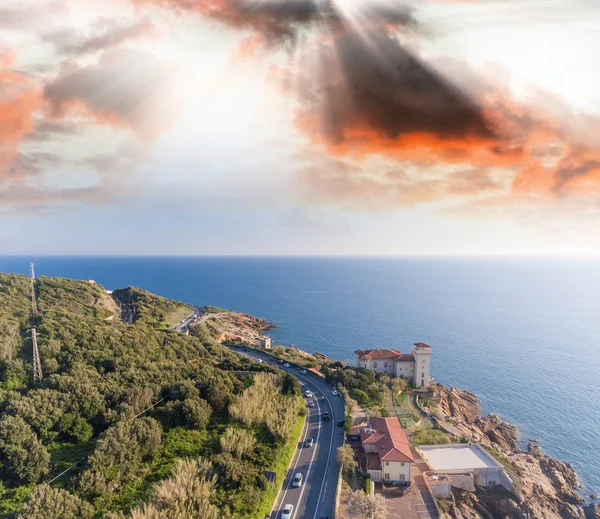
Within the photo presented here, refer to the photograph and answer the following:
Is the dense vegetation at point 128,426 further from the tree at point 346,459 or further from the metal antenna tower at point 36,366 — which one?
the tree at point 346,459

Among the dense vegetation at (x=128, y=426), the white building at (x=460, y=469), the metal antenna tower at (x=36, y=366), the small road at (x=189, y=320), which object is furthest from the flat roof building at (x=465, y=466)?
the small road at (x=189, y=320)

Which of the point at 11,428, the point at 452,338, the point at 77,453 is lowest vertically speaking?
the point at 452,338

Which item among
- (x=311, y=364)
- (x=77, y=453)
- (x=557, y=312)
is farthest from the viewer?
(x=557, y=312)

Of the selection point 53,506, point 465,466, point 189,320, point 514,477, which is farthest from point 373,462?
point 189,320

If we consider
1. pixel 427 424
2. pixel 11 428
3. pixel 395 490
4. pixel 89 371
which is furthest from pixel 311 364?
pixel 11 428

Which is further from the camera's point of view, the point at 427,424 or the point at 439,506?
the point at 427,424

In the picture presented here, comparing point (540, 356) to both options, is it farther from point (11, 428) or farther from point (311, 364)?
point (11, 428)

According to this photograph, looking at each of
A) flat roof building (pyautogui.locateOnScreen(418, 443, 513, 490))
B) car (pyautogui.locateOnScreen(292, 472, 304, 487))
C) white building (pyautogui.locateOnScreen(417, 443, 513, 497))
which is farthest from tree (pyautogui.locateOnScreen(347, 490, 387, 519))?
flat roof building (pyautogui.locateOnScreen(418, 443, 513, 490))
